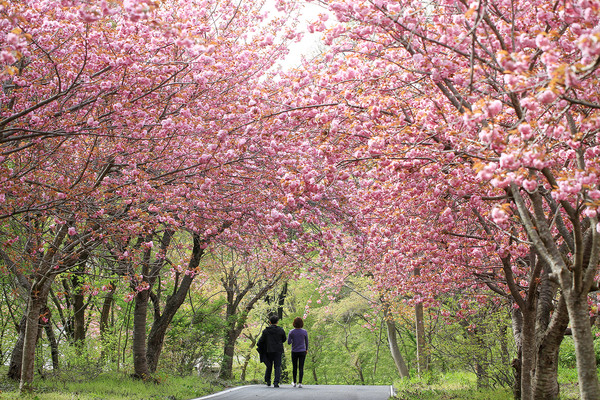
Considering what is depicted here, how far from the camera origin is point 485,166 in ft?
14.9

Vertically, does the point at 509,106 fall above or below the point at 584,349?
above

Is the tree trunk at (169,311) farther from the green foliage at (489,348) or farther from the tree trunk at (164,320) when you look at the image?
the green foliage at (489,348)

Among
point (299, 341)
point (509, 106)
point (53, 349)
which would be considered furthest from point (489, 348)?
point (53, 349)

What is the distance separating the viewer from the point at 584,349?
5.11 m

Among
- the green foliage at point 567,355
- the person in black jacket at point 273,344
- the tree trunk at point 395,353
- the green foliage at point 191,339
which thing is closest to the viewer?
the person in black jacket at point 273,344

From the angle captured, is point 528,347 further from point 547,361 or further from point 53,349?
point 53,349

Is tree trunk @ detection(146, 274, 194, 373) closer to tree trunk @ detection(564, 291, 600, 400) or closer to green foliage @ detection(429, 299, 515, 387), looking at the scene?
green foliage @ detection(429, 299, 515, 387)

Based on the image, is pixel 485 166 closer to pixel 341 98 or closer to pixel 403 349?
pixel 341 98

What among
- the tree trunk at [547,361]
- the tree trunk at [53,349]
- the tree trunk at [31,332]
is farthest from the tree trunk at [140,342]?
the tree trunk at [547,361]

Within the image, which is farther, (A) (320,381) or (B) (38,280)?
(A) (320,381)

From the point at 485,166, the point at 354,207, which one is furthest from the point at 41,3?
the point at 354,207

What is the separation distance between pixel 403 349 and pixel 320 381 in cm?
901

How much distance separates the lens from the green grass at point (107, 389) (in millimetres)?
9730

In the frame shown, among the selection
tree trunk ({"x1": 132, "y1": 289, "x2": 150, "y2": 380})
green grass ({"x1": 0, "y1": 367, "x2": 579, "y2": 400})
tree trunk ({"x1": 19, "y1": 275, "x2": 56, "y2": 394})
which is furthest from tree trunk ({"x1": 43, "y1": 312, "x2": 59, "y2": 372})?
tree trunk ({"x1": 19, "y1": 275, "x2": 56, "y2": 394})
